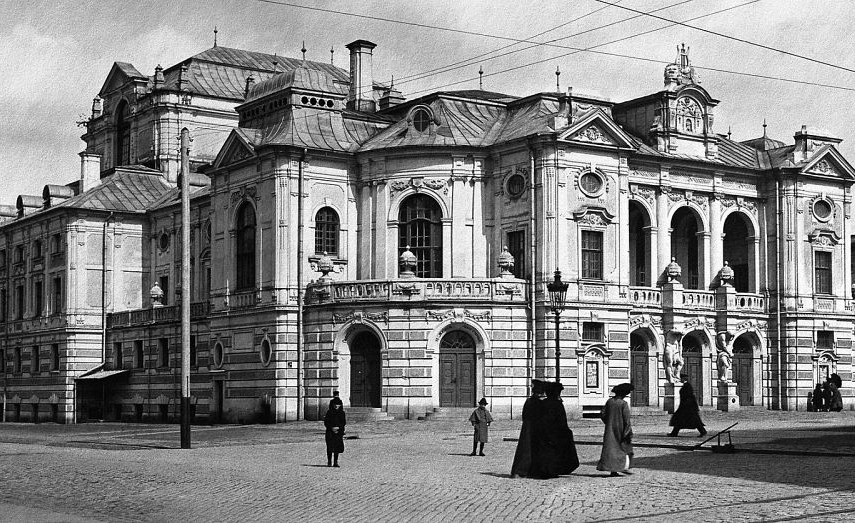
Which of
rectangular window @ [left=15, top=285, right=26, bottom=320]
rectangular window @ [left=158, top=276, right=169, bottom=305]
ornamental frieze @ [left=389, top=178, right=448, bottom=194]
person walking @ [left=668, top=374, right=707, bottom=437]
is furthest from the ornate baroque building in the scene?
person walking @ [left=668, top=374, right=707, bottom=437]

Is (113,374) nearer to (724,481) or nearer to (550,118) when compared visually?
(550,118)

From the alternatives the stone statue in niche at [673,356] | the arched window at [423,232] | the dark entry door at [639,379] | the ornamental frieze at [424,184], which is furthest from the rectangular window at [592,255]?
the ornamental frieze at [424,184]

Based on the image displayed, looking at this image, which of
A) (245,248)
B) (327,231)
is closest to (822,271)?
(327,231)

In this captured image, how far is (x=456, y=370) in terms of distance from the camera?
55.7 meters

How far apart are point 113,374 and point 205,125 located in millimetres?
16972

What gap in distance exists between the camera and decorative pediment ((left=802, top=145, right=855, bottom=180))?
214ft

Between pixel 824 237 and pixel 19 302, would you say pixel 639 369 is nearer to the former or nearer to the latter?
pixel 824 237

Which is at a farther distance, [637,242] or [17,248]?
[17,248]

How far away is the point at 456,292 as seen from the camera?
55.4 meters

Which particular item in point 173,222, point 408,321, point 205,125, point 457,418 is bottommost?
point 457,418

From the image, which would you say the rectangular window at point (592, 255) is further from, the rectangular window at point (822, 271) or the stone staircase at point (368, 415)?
the rectangular window at point (822, 271)

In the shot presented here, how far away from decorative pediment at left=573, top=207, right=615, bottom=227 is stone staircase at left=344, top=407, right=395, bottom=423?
36.7 feet

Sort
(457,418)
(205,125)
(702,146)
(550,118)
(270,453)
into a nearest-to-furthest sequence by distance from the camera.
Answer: (270,453) < (457,418) < (550,118) < (702,146) < (205,125)

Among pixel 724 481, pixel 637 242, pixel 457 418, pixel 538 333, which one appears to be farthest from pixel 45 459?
pixel 637 242
